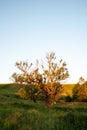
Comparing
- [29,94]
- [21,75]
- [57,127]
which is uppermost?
[21,75]

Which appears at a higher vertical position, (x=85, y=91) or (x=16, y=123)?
(x=85, y=91)

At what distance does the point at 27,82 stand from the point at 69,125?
24.2 meters

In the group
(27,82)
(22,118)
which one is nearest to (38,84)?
(27,82)

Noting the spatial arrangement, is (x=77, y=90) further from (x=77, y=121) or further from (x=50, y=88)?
(x=77, y=121)

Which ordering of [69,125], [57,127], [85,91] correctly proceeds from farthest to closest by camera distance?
[85,91]
[69,125]
[57,127]

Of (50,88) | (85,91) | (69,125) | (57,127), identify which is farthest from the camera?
(85,91)

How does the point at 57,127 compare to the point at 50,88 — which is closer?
the point at 57,127

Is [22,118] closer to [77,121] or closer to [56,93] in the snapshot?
[77,121]

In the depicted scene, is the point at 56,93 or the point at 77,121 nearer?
the point at 77,121

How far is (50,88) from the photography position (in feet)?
120

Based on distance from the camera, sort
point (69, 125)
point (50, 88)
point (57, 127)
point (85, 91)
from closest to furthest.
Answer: point (57, 127)
point (69, 125)
point (50, 88)
point (85, 91)

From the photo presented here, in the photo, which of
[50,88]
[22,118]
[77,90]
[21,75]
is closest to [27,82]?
[21,75]

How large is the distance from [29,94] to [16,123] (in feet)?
77.8

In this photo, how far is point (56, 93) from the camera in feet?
121
